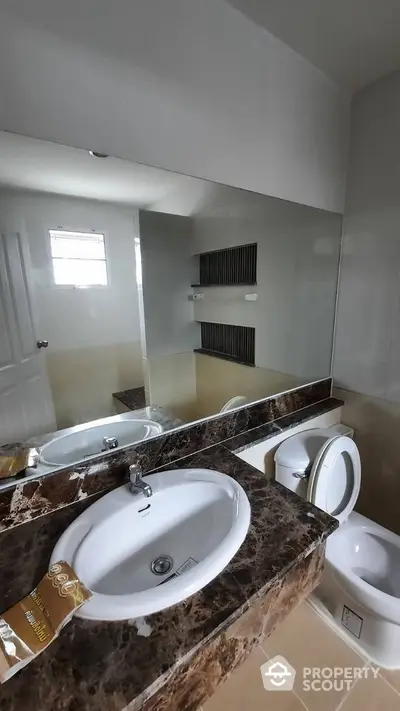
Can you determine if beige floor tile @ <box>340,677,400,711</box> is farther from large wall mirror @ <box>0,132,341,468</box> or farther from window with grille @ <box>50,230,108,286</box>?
window with grille @ <box>50,230,108,286</box>

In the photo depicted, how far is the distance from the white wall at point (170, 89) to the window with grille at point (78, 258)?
0.26m

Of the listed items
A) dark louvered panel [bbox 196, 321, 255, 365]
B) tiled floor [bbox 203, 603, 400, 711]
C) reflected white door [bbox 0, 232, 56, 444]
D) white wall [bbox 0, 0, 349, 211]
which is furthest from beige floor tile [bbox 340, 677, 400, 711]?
white wall [bbox 0, 0, 349, 211]

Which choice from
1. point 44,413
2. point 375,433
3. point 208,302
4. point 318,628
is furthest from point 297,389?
point 44,413

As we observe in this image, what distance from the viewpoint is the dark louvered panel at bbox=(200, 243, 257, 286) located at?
150 cm

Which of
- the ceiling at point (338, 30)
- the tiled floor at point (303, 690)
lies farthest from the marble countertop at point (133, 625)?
the ceiling at point (338, 30)

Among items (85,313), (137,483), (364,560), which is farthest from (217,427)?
(364,560)

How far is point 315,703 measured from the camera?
1093 mm

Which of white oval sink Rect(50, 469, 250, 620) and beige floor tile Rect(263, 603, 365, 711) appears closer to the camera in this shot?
white oval sink Rect(50, 469, 250, 620)

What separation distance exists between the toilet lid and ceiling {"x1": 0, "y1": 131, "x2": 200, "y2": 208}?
1215 millimetres

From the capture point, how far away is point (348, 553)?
1.37 metres

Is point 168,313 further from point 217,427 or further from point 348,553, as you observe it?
point 348,553

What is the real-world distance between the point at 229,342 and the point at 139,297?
61 cm

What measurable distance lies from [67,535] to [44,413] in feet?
1.41

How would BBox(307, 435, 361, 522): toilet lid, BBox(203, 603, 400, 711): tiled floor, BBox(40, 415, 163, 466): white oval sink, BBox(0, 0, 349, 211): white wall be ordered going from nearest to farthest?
BBox(0, 0, 349, 211): white wall < BBox(40, 415, 163, 466): white oval sink < BBox(203, 603, 400, 711): tiled floor < BBox(307, 435, 361, 522): toilet lid
